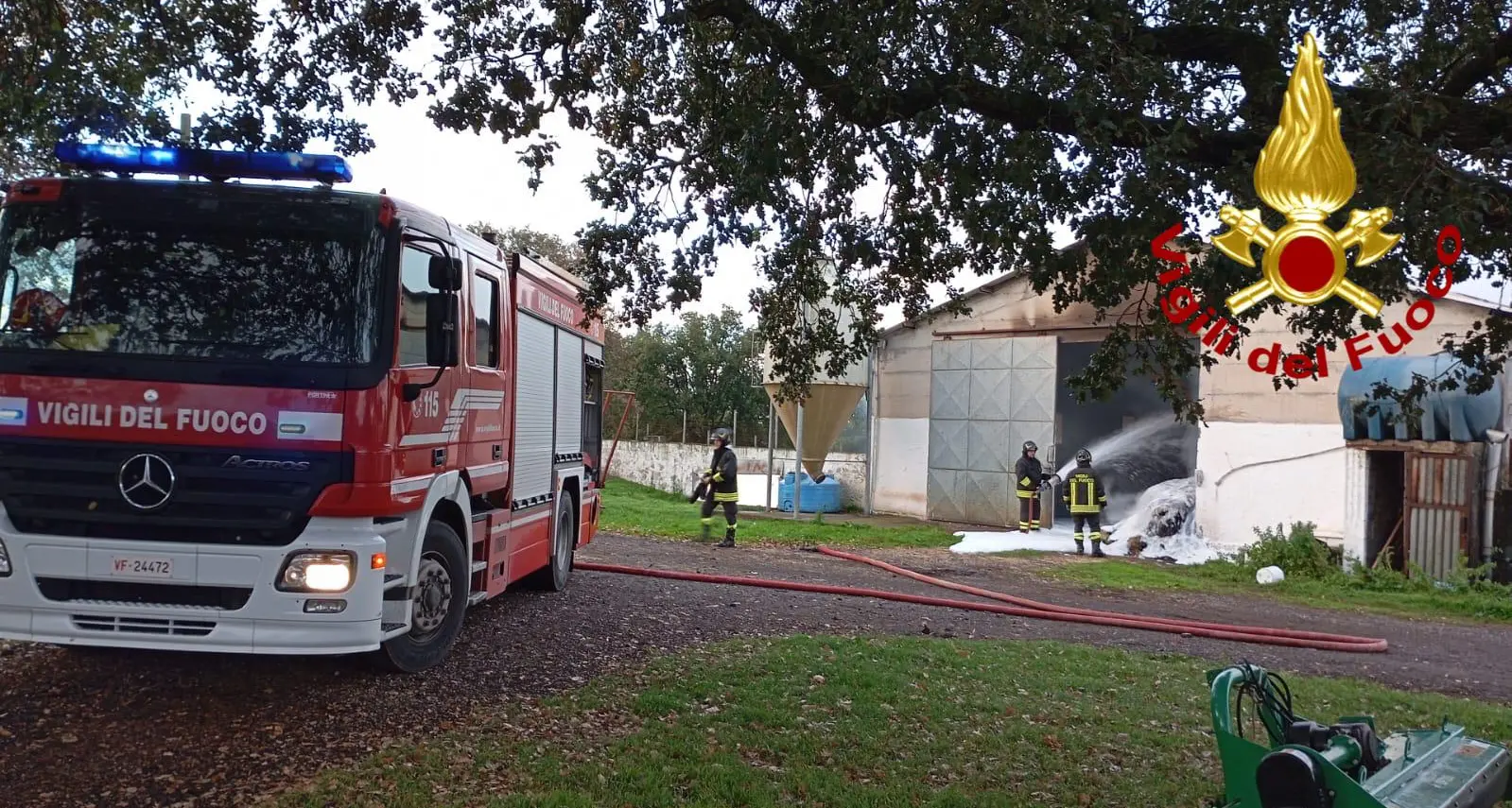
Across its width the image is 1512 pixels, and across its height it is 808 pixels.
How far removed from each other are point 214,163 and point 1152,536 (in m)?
15.9

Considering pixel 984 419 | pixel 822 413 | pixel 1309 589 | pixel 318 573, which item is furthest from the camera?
pixel 822 413

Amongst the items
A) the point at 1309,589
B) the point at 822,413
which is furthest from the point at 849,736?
the point at 822,413

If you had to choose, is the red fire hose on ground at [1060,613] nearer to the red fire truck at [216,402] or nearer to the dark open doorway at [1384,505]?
the dark open doorway at [1384,505]

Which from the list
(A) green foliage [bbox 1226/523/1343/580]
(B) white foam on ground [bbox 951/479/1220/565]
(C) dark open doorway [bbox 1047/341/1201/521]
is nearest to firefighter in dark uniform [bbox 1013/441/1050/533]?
(B) white foam on ground [bbox 951/479/1220/565]

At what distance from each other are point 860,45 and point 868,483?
1648 cm

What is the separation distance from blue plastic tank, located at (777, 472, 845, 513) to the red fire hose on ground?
912cm

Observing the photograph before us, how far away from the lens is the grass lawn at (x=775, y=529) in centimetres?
1761

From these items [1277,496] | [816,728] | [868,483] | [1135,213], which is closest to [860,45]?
[1135,213]

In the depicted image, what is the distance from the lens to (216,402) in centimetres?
511

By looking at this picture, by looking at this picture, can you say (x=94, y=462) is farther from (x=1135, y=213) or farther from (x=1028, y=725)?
(x=1135, y=213)

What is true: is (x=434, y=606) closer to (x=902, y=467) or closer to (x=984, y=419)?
(x=984, y=419)

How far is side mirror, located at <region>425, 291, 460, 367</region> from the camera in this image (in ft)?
18.8

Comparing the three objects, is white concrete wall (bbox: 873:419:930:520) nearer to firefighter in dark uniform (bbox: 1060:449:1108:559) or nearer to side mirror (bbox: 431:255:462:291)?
firefighter in dark uniform (bbox: 1060:449:1108:559)
